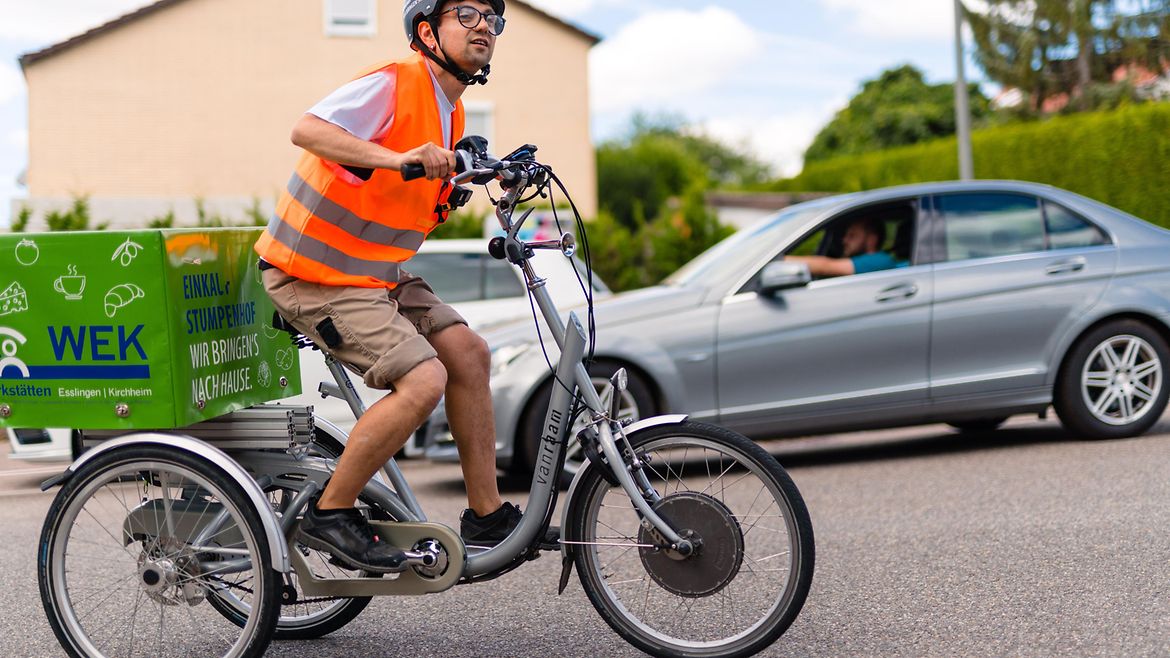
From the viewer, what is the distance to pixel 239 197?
2780 cm

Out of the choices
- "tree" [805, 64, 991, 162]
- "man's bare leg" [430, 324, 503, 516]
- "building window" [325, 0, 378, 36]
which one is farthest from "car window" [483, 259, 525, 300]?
"tree" [805, 64, 991, 162]

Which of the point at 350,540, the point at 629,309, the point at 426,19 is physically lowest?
the point at 350,540

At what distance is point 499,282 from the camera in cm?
1003

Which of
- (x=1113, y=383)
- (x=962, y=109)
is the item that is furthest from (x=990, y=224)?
(x=962, y=109)

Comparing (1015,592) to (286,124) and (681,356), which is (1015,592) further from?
(286,124)

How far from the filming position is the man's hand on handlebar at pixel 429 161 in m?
3.44

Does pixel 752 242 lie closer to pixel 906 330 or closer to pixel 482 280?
pixel 906 330

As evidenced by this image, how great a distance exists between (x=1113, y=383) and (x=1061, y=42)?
36774 mm

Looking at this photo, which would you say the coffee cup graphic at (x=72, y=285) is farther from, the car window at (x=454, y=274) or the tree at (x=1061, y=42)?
the tree at (x=1061, y=42)

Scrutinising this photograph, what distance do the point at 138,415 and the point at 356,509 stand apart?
0.68 metres

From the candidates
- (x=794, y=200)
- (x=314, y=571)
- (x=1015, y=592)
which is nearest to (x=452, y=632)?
(x=314, y=571)

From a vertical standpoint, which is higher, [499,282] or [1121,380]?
[499,282]

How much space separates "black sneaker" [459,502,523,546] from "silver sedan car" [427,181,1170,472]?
127 inches

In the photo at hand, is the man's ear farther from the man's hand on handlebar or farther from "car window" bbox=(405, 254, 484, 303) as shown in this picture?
"car window" bbox=(405, 254, 484, 303)
